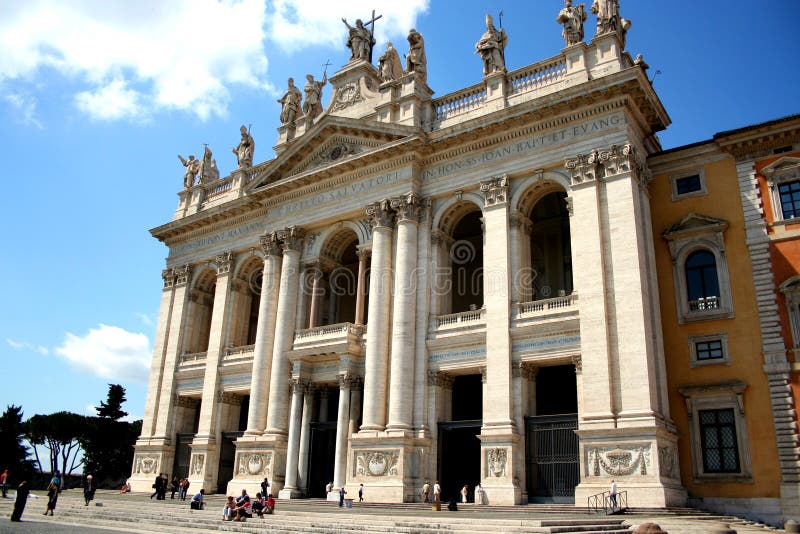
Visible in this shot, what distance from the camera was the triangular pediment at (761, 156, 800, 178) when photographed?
82.6 ft

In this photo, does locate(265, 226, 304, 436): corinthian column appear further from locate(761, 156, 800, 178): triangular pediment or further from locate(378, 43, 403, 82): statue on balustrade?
locate(761, 156, 800, 178): triangular pediment

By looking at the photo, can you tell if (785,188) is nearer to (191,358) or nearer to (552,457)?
(552,457)

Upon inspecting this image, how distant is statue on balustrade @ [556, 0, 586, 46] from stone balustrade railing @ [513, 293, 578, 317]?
10.6m

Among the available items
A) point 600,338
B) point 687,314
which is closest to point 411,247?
point 600,338

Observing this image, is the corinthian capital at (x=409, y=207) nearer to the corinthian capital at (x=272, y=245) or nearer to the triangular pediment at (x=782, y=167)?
the corinthian capital at (x=272, y=245)

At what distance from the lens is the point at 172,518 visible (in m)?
22.8

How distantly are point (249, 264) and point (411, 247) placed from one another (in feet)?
38.9

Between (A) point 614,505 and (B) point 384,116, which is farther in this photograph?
(B) point 384,116

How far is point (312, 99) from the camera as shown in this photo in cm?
3753

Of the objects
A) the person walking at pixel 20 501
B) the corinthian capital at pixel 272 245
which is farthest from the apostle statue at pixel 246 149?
the person walking at pixel 20 501

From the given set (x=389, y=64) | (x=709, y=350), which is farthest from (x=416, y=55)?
(x=709, y=350)

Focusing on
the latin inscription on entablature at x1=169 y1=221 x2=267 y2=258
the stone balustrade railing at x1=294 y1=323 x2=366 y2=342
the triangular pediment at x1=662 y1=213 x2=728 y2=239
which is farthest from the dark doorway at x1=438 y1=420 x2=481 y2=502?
the latin inscription on entablature at x1=169 y1=221 x2=267 y2=258

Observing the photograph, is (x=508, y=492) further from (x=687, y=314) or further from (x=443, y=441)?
(x=687, y=314)

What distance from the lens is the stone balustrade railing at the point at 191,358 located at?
3762 cm
